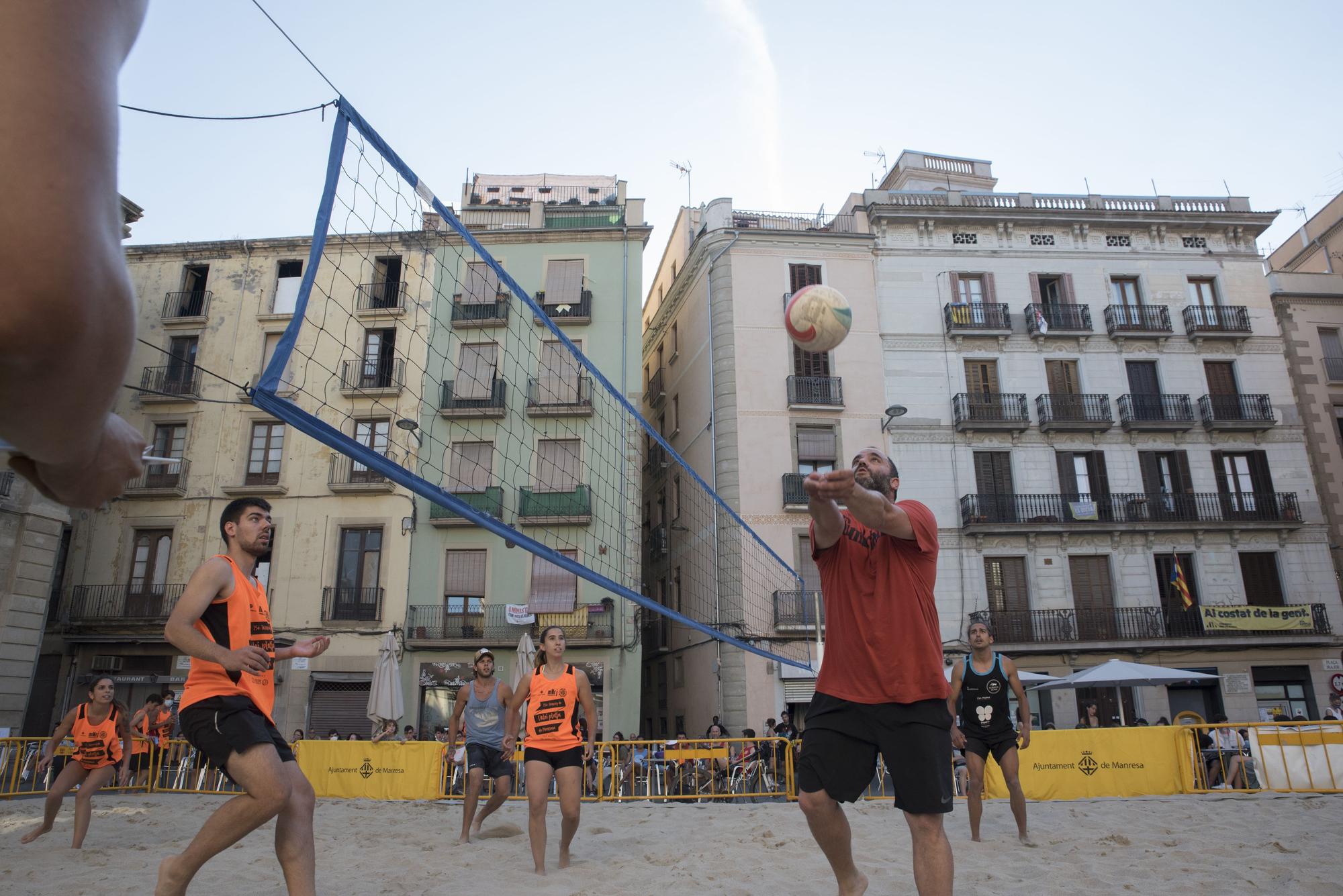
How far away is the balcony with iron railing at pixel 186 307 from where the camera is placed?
86.4 ft

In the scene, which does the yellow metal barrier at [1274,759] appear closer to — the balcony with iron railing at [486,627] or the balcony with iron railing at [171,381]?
the balcony with iron railing at [486,627]

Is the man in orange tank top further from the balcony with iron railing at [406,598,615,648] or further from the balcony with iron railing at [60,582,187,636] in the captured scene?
the balcony with iron railing at [60,582,187,636]

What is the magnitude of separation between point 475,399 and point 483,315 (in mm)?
2534

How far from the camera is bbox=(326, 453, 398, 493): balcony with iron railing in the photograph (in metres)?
24.2

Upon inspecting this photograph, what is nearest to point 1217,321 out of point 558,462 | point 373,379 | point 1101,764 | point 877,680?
point 558,462

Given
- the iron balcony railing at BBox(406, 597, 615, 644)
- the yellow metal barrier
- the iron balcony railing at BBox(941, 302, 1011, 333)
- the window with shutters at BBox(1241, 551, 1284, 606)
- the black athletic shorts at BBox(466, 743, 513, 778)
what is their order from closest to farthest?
1. the black athletic shorts at BBox(466, 743, 513, 778)
2. the yellow metal barrier
3. the iron balcony railing at BBox(406, 597, 615, 644)
4. the window with shutters at BBox(1241, 551, 1284, 606)
5. the iron balcony railing at BBox(941, 302, 1011, 333)

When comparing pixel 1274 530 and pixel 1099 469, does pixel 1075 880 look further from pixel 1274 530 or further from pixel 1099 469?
pixel 1274 530

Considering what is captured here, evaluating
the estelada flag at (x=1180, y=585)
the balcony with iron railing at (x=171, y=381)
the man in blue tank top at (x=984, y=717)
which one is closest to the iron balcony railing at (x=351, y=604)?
the balcony with iron railing at (x=171, y=381)

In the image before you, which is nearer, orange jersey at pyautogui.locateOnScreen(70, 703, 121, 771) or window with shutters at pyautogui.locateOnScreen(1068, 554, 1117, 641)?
orange jersey at pyautogui.locateOnScreen(70, 703, 121, 771)

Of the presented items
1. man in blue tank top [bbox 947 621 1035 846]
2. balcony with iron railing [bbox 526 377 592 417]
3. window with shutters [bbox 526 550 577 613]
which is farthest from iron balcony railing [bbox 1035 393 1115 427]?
man in blue tank top [bbox 947 621 1035 846]

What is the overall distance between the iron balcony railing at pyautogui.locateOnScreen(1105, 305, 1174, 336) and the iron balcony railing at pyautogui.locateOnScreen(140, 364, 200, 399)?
27.2m

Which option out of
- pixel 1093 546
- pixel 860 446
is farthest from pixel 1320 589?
pixel 860 446

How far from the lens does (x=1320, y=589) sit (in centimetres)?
2505

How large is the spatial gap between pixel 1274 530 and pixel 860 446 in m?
12.4
